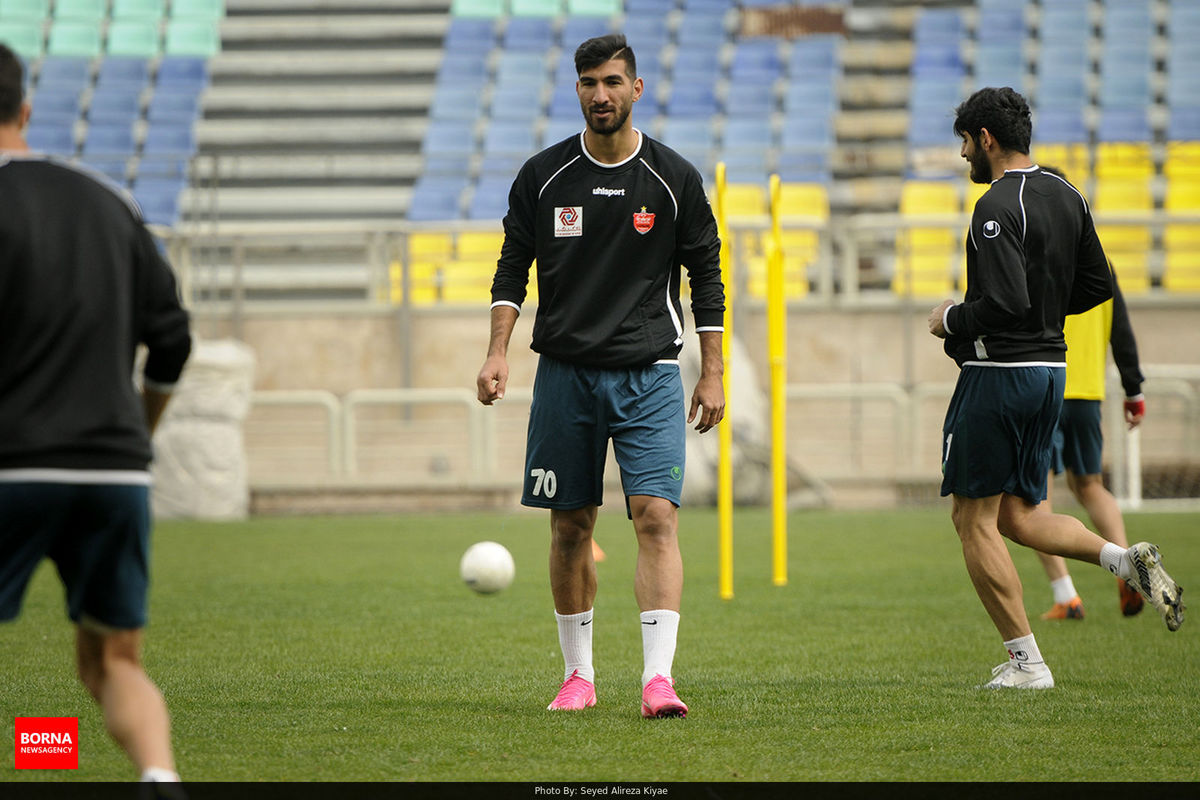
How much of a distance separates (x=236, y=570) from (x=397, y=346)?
710 cm

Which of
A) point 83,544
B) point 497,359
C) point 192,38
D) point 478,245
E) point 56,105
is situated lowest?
point 83,544

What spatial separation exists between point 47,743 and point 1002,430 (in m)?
3.30

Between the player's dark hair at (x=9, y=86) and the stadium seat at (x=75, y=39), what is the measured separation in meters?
23.0

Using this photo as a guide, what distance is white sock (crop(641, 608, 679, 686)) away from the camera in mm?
4707

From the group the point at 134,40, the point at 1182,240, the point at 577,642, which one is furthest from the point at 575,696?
the point at 134,40

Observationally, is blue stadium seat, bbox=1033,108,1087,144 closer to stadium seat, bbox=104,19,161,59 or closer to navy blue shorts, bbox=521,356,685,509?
stadium seat, bbox=104,19,161,59

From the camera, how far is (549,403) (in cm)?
490

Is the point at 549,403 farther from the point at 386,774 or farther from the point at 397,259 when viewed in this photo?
the point at 397,259

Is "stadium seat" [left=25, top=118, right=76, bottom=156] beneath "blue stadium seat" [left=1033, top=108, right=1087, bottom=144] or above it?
beneath

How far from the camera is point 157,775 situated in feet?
9.91

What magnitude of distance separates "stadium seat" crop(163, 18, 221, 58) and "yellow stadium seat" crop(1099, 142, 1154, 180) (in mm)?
14522

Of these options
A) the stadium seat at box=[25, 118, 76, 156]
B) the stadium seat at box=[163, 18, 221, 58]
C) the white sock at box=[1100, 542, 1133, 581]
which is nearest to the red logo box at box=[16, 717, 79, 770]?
the white sock at box=[1100, 542, 1133, 581]

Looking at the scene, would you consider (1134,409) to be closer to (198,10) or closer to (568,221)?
(568,221)

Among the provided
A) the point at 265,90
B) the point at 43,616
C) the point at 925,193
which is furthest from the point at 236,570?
the point at 265,90
